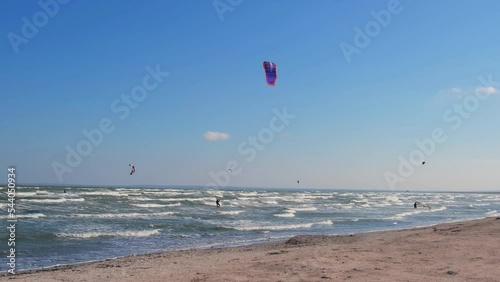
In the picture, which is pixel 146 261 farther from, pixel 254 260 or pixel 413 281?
pixel 413 281

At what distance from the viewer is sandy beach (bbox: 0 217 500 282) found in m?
7.79

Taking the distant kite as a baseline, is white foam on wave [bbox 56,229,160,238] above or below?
below

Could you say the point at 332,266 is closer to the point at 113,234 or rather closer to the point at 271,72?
the point at 271,72

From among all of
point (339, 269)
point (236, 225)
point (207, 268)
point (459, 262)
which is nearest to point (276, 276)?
point (339, 269)

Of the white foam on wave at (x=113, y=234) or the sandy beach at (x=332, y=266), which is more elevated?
the sandy beach at (x=332, y=266)

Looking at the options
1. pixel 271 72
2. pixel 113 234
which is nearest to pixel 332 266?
pixel 271 72

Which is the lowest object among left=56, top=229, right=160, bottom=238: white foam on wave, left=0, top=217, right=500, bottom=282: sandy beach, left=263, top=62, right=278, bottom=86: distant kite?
left=56, top=229, right=160, bottom=238: white foam on wave

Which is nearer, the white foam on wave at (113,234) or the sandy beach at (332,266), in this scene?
the sandy beach at (332,266)

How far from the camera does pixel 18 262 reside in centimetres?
1219

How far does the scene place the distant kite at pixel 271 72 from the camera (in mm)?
16172

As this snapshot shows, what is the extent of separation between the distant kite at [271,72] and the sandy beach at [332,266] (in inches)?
259

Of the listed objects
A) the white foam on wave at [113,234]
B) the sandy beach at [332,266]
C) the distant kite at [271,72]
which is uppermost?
the distant kite at [271,72]

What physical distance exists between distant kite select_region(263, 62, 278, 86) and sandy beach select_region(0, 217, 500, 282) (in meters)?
6.58

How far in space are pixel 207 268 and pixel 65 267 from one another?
13.3 ft
